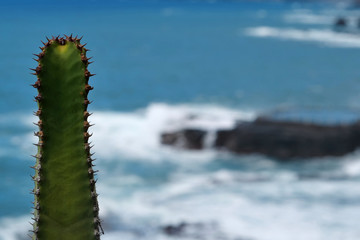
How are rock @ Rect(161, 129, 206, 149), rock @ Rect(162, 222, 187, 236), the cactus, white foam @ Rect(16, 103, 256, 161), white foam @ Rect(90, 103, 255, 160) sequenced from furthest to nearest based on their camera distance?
white foam @ Rect(90, 103, 255, 160) < white foam @ Rect(16, 103, 256, 161) < rock @ Rect(161, 129, 206, 149) < rock @ Rect(162, 222, 187, 236) < the cactus

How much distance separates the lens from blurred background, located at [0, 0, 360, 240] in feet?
62.1

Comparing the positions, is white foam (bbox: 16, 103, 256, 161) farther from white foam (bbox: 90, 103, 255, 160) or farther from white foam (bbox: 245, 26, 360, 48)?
white foam (bbox: 245, 26, 360, 48)

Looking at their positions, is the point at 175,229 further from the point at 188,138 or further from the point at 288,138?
the point at 188,138

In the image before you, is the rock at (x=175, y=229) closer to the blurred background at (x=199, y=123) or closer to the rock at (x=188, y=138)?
the blurred background at (x=199, y=123)

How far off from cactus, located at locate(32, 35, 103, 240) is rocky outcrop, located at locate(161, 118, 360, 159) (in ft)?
69.8

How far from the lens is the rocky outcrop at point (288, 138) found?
2397 cm

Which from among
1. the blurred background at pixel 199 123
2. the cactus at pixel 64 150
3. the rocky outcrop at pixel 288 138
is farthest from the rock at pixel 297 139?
the cactus at pixel 64 150

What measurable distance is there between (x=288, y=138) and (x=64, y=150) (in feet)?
70.8

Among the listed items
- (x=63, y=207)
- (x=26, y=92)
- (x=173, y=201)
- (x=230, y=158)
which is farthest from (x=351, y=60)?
(x=63, y=207)

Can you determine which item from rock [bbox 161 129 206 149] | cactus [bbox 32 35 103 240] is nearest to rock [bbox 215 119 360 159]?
rock [bbox 161 129 206 149]

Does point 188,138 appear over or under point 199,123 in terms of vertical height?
under

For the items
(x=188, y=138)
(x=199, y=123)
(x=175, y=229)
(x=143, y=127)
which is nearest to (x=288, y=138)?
(x=188, y=138)

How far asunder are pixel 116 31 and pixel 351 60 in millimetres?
30780

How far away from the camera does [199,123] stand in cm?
2653
